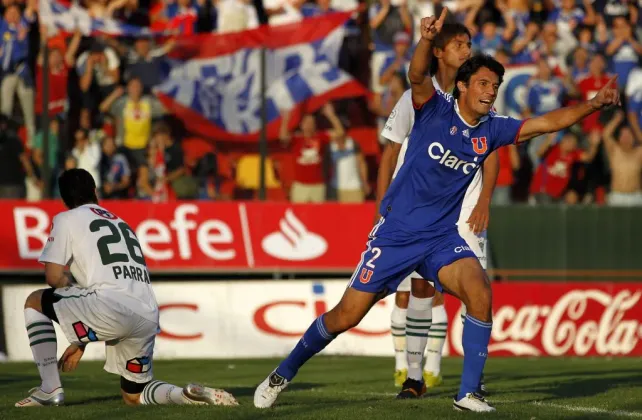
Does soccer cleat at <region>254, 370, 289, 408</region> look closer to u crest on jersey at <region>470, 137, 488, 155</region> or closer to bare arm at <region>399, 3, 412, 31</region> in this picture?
u crest on jersey at <region>470, 137, 488, 155</region>

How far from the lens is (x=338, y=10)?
62.0ft

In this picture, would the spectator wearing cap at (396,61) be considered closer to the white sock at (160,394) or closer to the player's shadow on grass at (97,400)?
the player's shadow on grass at (97,400)

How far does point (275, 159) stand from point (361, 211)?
150 cm

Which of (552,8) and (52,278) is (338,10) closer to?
(552,8)

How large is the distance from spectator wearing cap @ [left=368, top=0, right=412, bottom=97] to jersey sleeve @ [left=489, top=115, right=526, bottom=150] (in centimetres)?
991

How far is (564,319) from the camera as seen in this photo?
55.4ft

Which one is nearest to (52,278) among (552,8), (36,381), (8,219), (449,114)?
(449,114)

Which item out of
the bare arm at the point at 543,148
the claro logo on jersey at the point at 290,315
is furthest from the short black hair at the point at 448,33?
the bare arm at the point at 543,148

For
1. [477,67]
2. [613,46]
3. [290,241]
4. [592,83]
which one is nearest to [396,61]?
[592,83]

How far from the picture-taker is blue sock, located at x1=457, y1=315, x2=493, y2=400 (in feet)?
25.2

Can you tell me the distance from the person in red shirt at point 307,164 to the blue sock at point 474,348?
9.60 m

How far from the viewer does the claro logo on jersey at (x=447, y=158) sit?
7.84m

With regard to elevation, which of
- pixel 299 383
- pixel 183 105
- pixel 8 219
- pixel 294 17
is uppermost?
pixel 294 17

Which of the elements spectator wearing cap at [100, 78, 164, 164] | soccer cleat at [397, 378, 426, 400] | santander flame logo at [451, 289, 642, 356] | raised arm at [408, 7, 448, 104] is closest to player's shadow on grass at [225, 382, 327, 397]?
soccer cleat at [397, 378, 426, 400]
